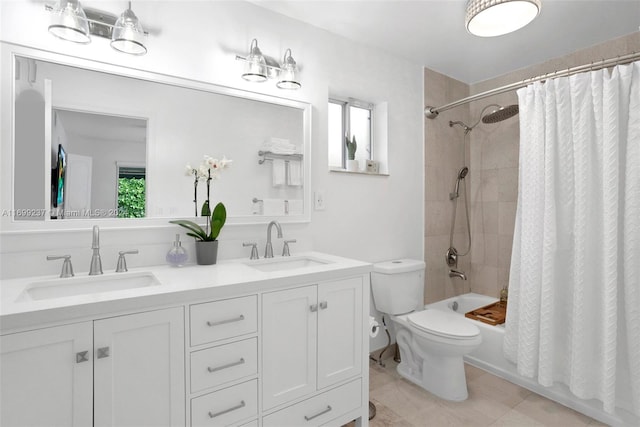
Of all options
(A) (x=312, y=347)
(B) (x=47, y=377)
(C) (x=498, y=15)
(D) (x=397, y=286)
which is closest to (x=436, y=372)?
(D) (x=397, y=286)

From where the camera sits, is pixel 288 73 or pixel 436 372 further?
pixel 436 372

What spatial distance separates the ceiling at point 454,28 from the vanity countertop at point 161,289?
1519mm

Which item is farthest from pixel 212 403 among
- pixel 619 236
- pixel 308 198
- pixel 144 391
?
pixel 619 236

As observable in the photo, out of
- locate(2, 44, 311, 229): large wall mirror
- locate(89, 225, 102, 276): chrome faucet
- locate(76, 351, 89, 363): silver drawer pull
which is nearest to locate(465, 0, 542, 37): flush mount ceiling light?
locate(2, 44, 311, 229): large wall mirror

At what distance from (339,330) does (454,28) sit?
2075 mm

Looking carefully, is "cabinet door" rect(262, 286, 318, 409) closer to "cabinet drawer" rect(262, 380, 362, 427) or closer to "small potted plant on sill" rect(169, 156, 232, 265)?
"cabinet drawer" rect(262, 380, 362, 427)

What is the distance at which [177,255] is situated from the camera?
5.15 ft

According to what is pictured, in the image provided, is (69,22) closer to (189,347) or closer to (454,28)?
(189,347)

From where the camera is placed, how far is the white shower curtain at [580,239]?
1.70 meters

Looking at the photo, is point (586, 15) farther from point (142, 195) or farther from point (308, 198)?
point (142, 195)

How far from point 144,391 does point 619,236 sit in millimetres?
2377

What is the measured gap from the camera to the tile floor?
1.79 metres

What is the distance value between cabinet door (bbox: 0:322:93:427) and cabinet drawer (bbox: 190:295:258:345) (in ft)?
1.09

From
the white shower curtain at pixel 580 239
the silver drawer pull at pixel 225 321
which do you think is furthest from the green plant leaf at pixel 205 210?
the white shower curtain at pixel 580 239
